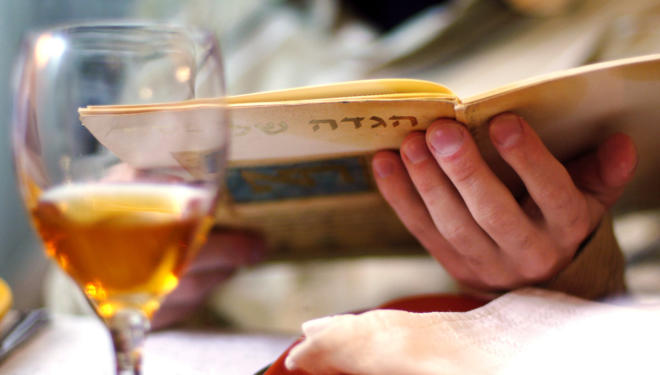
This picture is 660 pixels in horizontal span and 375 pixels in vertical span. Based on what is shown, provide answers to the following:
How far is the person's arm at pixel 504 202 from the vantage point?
32 cm

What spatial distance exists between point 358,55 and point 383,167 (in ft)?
1.58

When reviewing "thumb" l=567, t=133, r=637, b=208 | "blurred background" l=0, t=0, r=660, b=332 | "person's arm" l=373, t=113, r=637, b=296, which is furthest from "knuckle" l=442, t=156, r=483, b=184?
"blurred background" l=0, t=0, r=660, b=332

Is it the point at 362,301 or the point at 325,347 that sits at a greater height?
the point at 325,347

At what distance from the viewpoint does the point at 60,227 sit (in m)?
0.22

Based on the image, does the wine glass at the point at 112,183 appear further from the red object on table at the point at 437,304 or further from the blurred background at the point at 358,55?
the blurred background at the point at 358,55

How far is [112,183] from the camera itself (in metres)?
0.23

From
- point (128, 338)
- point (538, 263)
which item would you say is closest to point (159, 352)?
point (128, 338)

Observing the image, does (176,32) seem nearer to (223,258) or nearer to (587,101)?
(587,101)

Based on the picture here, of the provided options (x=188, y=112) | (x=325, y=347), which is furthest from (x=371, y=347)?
(x=188, y=112)

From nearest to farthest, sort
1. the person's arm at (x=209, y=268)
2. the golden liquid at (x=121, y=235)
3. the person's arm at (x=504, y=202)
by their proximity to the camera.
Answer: the golden liquid at (x=121, y=235)
the person's arm at (x=504, y=202)
the person's arm at (x=209, y=268)

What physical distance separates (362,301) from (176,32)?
0.45 meters

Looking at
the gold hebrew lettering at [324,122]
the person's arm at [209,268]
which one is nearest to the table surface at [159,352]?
the person's arm at [209,268]

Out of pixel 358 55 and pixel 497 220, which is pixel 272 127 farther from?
pixel 358 55

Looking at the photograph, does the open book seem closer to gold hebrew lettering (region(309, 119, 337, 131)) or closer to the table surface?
gold hebrew lettering (region(309, 119, 337, 131))
